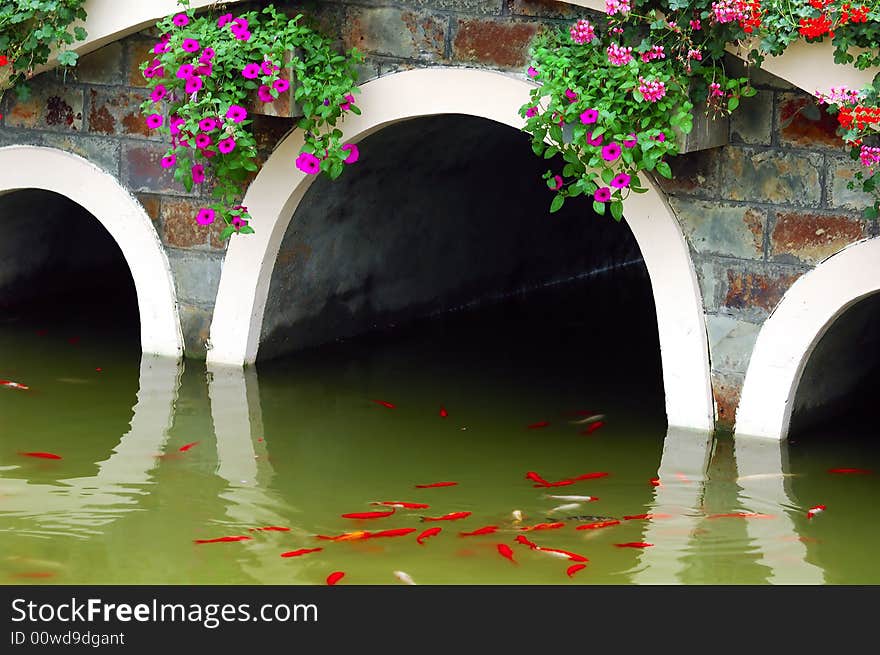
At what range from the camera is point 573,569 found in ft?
16.6

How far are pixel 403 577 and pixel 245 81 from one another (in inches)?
109

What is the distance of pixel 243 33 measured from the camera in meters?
6.79

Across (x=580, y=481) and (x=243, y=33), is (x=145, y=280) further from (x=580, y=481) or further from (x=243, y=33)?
(x=580, y=481)

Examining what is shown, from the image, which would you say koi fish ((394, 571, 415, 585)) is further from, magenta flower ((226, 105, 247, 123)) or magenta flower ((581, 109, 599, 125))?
magenta flower ((226, 105, 247, 123))

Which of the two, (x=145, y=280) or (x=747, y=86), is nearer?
(x=747, y=86)

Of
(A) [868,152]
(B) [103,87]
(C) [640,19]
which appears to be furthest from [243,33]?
(A) [868,152]

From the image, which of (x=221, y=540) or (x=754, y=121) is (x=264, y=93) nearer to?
(x=754, y=121)

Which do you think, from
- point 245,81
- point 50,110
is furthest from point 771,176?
point 50,110

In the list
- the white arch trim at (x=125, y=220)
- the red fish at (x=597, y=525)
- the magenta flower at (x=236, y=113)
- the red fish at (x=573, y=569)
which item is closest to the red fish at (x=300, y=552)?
the red fish at (x=573, y=569)

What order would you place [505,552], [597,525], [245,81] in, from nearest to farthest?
[505,552], [597,525], [245,81]

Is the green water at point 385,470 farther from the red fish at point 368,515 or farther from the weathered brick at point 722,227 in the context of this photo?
the weathered brick at point 722,227

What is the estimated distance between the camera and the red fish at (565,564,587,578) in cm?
504

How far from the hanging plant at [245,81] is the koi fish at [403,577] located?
236 cm

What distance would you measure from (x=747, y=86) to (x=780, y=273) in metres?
0.80
